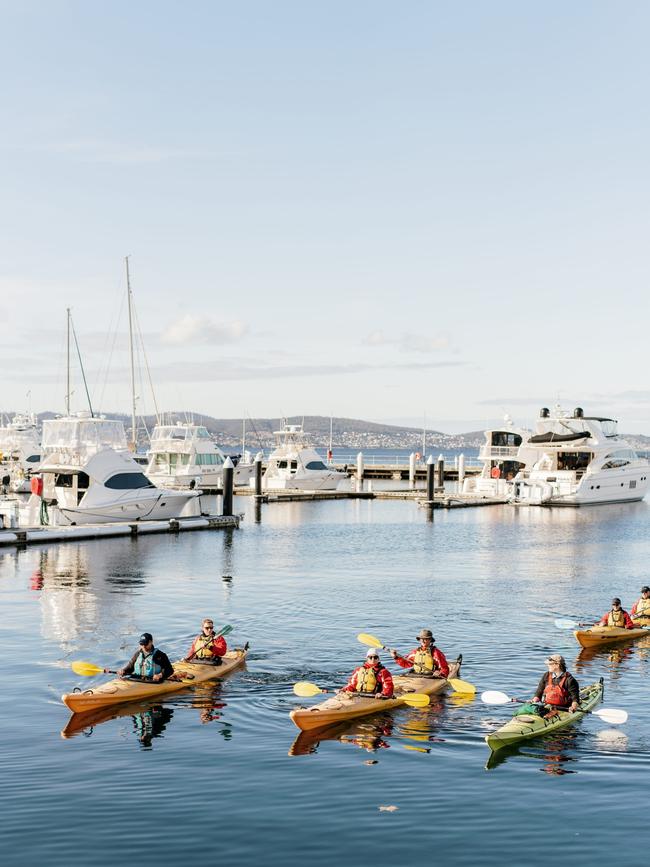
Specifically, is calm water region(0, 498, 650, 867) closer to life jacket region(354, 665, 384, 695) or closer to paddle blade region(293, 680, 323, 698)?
paddle blade region(293, 680, 323, 698)

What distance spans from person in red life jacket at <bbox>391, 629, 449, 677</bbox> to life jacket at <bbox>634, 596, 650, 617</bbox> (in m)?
10.7

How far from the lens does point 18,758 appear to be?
18688 mm

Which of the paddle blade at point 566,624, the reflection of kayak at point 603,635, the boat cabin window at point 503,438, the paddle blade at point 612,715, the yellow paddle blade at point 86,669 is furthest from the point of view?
the boat cabin window at point 503,438

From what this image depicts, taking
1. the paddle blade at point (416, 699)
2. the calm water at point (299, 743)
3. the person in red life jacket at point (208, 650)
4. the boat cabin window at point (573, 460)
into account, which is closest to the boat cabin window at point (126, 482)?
the calm water at point (299, 743)

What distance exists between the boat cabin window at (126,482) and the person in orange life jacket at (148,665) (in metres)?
33.7

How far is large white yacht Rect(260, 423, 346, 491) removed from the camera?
91812mm

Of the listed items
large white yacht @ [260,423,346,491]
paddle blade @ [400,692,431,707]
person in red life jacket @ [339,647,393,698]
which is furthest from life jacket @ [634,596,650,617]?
large white yacht @ [260,423,346,491]

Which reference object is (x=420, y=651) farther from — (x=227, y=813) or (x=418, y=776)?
(x=227, y=813)

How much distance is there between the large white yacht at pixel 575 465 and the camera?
81.1 m

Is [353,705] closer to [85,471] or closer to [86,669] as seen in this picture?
[86,669]

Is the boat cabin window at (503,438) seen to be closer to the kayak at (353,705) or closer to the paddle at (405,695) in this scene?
the kayak at (353,705)

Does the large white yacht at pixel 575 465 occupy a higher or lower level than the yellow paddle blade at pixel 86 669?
higher

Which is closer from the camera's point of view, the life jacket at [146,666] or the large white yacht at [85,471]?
the life jacket at [146,666]

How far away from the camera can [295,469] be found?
92.6 meters
